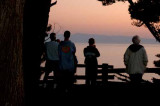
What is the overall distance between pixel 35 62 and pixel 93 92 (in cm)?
435

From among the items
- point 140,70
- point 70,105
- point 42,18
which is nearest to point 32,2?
point 42,18

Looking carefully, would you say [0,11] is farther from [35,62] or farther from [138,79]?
[138,79]

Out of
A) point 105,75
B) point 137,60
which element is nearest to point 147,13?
point 105,75

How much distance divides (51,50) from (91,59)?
1.50 metres

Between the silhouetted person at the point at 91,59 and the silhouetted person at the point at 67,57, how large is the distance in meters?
1.88

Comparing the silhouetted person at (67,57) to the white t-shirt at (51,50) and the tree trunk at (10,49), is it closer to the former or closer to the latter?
the white t-shirt at (51,50)

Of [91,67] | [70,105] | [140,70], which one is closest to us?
[70,105]

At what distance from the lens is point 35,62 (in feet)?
19.7

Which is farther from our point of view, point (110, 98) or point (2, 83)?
point (110, 98)

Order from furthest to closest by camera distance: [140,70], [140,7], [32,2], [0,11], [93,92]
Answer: [140,7] → [93,92] → [140,70] → [32,2] → [0,11]

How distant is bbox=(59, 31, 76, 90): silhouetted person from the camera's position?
852 cm

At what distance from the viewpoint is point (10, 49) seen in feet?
16.0

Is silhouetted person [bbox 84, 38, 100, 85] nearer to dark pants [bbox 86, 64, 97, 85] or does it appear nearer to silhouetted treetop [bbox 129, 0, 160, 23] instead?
dark pants [bbox 86, 64, 97, 85]

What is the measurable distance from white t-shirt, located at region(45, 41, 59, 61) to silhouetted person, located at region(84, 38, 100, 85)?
1146 millimetres
